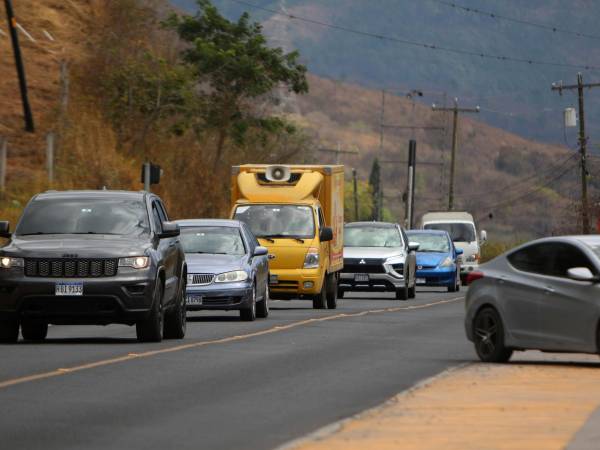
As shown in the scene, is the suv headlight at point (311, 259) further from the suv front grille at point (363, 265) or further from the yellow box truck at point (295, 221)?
the suv front grille at point (363, 265)

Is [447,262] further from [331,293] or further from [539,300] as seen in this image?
[539,300]

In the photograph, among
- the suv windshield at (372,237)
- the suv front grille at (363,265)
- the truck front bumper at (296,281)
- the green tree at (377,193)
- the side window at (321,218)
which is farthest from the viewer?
the green tree at (377,193)

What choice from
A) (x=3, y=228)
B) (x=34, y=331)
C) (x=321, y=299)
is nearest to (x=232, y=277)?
(x=34, y=331)

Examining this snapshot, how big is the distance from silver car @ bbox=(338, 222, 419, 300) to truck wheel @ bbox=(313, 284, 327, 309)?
6.74 m

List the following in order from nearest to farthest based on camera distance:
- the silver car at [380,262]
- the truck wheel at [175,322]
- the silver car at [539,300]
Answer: the silver car at [539,300], the truck wheel at [175,322], the silver car at [380,262]

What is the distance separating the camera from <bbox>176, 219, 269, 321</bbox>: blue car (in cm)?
2902

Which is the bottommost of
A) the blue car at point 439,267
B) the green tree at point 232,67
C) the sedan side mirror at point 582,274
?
the blue car at point 439,267

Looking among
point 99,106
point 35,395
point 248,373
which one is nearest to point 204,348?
point 248,373

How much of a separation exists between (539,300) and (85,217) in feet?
20.3

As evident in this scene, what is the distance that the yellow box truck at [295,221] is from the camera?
115ft

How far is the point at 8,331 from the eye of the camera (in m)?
22.3

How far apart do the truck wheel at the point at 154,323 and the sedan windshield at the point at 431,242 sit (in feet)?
97.4

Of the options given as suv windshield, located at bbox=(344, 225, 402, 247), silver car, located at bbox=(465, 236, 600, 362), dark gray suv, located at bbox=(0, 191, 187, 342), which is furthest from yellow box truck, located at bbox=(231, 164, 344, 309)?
silver car, located at bbox=(465, 236, 600, 362)

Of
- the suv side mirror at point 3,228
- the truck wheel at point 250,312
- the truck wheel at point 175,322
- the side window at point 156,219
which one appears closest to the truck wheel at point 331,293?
the truck wheel at point 250,312
